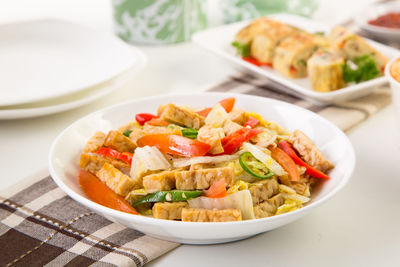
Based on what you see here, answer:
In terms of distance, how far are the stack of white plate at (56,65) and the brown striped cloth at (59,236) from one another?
55 centimetres

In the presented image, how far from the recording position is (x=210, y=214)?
1.51m

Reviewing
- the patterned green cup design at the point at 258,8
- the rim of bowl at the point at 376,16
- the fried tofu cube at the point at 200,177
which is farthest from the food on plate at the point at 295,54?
the fried tofu cube at the point at 200,177

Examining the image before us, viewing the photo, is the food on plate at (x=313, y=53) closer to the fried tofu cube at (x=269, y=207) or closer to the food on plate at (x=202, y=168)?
the food on plate at (x=202, y=168)

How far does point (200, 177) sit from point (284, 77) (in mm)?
1330

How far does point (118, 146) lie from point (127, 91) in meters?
1.03

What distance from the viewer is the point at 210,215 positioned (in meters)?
1.51

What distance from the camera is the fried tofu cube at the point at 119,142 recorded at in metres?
1.81

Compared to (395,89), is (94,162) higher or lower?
lower

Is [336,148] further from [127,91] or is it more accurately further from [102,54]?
[102,54]

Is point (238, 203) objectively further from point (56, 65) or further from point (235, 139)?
point (56, 65)

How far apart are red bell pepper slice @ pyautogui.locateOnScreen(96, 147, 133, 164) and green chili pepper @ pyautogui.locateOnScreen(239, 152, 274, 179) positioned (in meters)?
0.35

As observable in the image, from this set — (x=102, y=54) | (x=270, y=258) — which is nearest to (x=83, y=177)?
(x=270, y=258)

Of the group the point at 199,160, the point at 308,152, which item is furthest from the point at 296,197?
the point at 199,160

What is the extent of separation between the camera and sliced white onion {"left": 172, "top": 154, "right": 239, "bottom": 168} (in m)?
1.68
